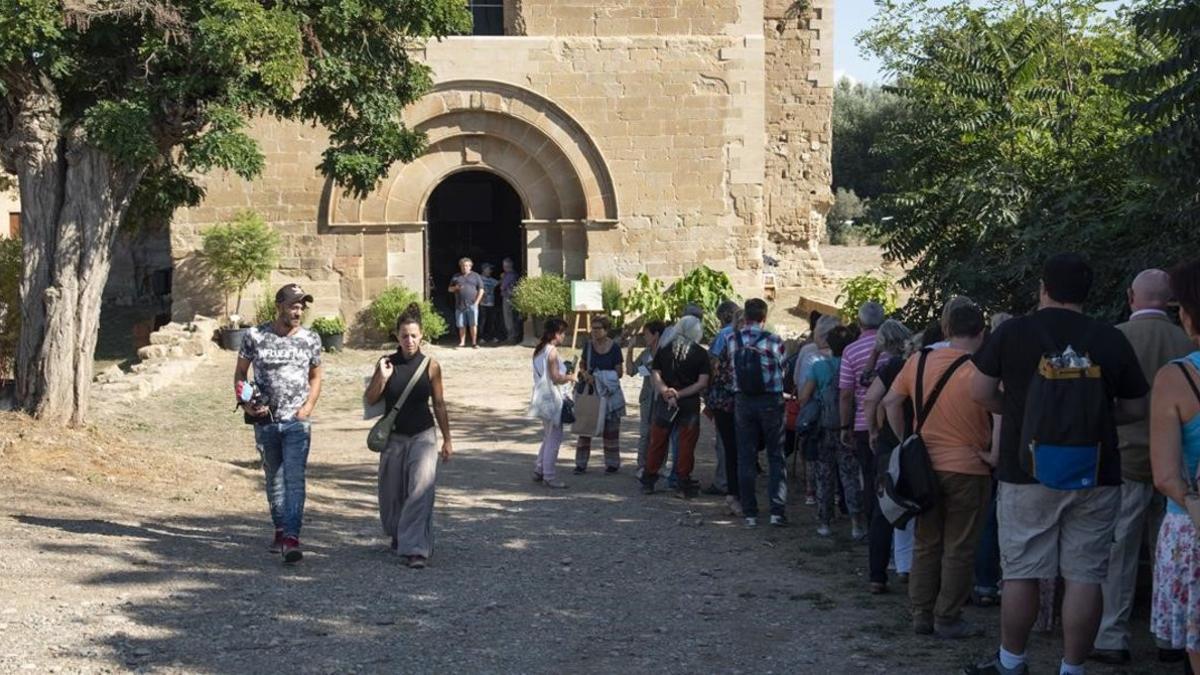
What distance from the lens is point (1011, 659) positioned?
5992 mm

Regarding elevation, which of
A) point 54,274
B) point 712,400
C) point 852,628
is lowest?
point 852,628

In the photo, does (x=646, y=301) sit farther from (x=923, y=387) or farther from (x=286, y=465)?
(x=923, y=387)

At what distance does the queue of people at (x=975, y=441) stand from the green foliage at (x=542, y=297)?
11.4m

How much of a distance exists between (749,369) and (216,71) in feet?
16.3

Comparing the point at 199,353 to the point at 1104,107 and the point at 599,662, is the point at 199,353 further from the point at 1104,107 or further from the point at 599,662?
the point at 599,662

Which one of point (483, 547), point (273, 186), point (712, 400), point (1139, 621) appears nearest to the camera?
point (1139, 621)

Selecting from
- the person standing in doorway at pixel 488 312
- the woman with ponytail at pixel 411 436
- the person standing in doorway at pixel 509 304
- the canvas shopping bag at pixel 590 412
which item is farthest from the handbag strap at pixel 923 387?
the person standing in doorway at pixel 488 312

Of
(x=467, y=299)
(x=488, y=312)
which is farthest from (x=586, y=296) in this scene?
(x=488, y=312)

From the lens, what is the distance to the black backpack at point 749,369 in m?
9.70

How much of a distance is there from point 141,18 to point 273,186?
10833 millimetres

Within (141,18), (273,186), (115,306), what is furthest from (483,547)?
(115,306)

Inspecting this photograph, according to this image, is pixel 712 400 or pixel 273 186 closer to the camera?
pixel 712 400

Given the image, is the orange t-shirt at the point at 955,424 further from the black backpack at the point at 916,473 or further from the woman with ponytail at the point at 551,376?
the woman with ponytail at the point at 551,376

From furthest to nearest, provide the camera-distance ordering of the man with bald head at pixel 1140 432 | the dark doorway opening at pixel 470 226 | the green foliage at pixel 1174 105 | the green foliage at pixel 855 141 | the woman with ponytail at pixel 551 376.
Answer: the green foliage at pixel 855 141, the dark doorway opening at pixel 470 226, the woman with ponytail at pixel 551 376, the green foliage at pixel 1174 105, the man with bald head at pixel 1140 432
